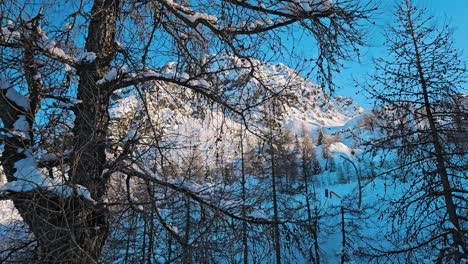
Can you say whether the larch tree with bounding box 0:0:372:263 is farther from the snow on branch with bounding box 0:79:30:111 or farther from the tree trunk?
the tree trunk

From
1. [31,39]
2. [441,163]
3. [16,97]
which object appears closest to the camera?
[31,39]

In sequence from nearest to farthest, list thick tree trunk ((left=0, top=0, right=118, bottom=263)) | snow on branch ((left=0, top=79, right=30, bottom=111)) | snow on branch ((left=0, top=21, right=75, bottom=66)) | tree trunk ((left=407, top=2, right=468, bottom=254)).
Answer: thick tree trunk ((left=0, top=0, right=118, bottom=263)), snow on branch ((left=0, top=21, right=75, bottom=66)), snow on branch ((left=0, top=79, right=30, bottom=111)), tree trunk ((left=407, top=2, right=468, bottom=254))

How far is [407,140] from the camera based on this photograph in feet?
27.8

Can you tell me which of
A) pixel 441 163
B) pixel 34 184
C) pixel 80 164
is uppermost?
pixel 441 163

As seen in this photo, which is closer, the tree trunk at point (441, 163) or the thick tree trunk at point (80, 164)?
the thick tree trunk at point (80, 164)

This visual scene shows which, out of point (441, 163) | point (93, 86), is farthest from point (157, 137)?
point (441, 163)

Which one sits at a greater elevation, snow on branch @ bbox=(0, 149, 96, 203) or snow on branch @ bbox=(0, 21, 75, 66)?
snow on branch @ bbox=(0, 21, 75, 66)

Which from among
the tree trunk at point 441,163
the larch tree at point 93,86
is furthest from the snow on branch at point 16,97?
the tree trunk at point 441,163

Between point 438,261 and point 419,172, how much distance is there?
1.85 metres

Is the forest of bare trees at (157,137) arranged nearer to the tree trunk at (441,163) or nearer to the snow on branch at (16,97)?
the snow on branch at (16,97)

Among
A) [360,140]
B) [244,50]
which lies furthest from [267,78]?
[360,140]

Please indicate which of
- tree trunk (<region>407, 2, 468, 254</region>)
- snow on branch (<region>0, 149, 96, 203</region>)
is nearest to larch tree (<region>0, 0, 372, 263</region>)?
snow on branch (<region>0, 149, 96, 203</region>)

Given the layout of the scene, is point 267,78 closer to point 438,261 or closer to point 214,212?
point 214,212

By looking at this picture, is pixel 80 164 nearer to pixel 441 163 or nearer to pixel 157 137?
pixel 157 137
